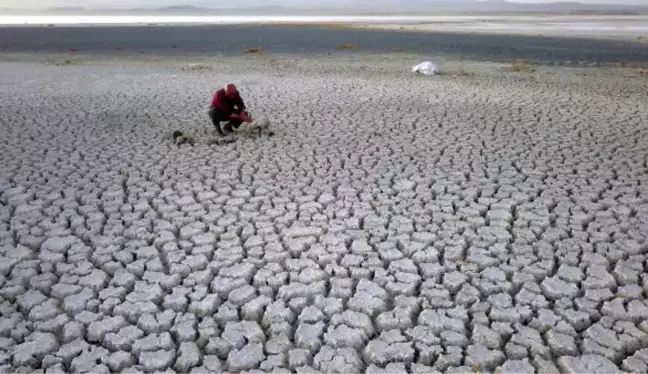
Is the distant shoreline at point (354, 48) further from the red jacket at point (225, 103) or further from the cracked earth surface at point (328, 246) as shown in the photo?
the red jacket at point (225, 103)

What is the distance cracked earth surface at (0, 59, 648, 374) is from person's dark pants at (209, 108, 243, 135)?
30 centimetres

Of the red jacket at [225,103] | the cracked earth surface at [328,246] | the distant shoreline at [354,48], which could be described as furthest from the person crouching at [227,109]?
the distant shoreline at [354,48]

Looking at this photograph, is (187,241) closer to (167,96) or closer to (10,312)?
(10,312)

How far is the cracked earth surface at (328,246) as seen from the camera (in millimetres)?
2768

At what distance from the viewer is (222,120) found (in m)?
6.63

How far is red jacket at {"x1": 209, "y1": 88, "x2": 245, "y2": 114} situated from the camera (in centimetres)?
657

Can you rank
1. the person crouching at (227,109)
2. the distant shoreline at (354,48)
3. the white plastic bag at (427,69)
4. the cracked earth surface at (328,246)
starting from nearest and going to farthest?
the cracked earth surface at (328,246) → the person crouching at (227,109) → the white plastic bag at (427,69) → the distant shoreline at (354,48)

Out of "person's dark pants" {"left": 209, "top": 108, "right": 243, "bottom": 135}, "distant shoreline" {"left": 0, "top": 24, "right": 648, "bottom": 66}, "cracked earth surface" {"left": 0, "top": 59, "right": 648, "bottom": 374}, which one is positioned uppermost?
"distant shoreline" {"left": 0, "top": 24, "right": 648, "bottom": 66}

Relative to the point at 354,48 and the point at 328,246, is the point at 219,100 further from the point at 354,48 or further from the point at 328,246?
the point at 354,48

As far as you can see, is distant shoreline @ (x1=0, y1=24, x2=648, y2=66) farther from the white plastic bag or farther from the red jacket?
the red jacket

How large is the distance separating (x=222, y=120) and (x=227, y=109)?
141 millimetres

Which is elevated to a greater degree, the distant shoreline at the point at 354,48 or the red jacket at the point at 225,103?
the distant shoreline at the point at 354,48

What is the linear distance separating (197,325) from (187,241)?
1056mm

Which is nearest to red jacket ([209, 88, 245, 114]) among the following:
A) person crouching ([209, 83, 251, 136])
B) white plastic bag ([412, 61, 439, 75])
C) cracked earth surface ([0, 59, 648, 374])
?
person crouching ([209, 83, 251, 136])
